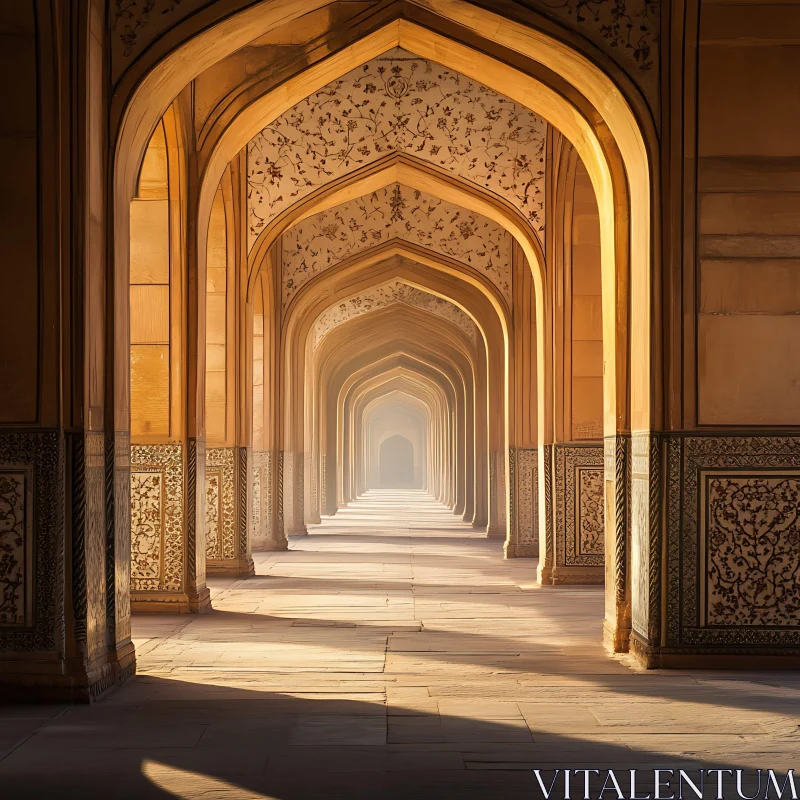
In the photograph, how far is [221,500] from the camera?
25.5 feet

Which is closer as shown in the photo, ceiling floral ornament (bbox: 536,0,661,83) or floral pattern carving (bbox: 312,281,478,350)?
A: ceiling floral ornament (bbox: 536,0,661,83)

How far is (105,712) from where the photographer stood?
12.0 feet

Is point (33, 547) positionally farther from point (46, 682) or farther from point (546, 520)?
point (546, 520)

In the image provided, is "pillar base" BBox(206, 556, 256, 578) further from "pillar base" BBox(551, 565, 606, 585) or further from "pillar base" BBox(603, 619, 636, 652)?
"pillar base" BBox(603, 619, 636, 652)

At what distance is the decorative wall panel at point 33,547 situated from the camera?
3850mm

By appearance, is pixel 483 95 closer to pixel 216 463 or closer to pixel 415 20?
pixel 415 20

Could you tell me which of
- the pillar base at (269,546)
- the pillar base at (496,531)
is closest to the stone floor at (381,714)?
the pillar base at (269,546)

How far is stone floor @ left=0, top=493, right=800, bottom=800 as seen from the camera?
287 centimetres

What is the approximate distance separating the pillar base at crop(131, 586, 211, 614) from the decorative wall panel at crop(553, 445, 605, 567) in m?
2.61

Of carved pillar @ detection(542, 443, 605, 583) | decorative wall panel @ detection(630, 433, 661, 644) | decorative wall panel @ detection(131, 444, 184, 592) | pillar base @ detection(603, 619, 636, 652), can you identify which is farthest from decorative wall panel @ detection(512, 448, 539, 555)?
decorative wall panel @ detection(630, 433, 661, 644)

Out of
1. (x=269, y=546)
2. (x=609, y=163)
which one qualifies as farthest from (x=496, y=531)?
(x=609, y=163)

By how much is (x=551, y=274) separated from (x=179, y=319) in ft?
9.08

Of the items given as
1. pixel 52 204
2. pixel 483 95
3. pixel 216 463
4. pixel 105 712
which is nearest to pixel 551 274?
pixel 483 95

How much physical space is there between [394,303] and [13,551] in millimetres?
10226
